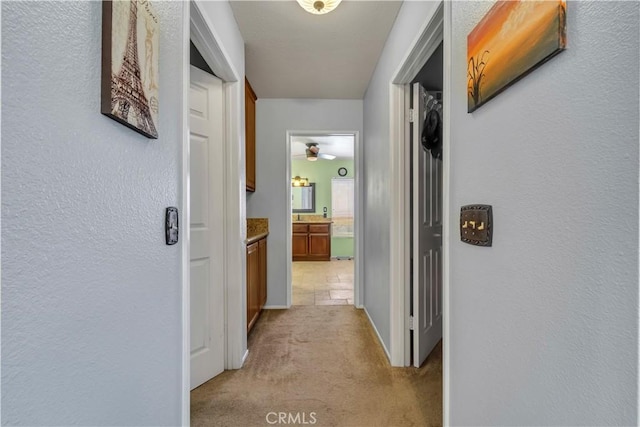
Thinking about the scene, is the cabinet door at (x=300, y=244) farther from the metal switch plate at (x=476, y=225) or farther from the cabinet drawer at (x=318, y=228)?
the metal switch plate at (x=476, y=225)

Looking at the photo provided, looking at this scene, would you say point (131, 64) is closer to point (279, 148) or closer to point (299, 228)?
point (279, 148)

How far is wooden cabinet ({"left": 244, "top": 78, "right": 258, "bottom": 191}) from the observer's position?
9.64 ft

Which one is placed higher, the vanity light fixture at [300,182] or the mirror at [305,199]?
the vanity light fixture at [300,182]

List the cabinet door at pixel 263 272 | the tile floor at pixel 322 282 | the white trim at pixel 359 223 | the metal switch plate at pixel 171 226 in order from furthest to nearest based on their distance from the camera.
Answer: the tile floor at pixel 322 282 < the white trim at pixel 359 223 < the cabinet door at pixel 263 272 < the metal switch plate at pixel 171 226

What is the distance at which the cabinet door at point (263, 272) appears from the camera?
120 inches

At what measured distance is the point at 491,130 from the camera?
2.98ft

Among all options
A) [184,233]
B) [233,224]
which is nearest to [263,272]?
[233,224]

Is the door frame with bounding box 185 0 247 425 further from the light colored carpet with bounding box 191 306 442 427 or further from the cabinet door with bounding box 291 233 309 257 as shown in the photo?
the cabinet door with bounding box 291 233 309 257

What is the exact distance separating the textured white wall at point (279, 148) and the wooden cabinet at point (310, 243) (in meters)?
3.36

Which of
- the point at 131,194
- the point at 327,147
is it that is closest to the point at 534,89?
the point at 131,194

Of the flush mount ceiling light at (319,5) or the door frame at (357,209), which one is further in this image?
the door frame at (357,209)

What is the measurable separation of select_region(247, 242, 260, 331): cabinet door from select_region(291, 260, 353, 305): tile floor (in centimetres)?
92

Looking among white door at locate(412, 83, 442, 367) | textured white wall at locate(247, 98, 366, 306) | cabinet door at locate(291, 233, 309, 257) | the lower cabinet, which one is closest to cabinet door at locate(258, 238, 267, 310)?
the lower cabinet

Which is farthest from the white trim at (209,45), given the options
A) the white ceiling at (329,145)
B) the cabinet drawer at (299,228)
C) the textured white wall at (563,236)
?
the cabinet drawer at (299,228)
